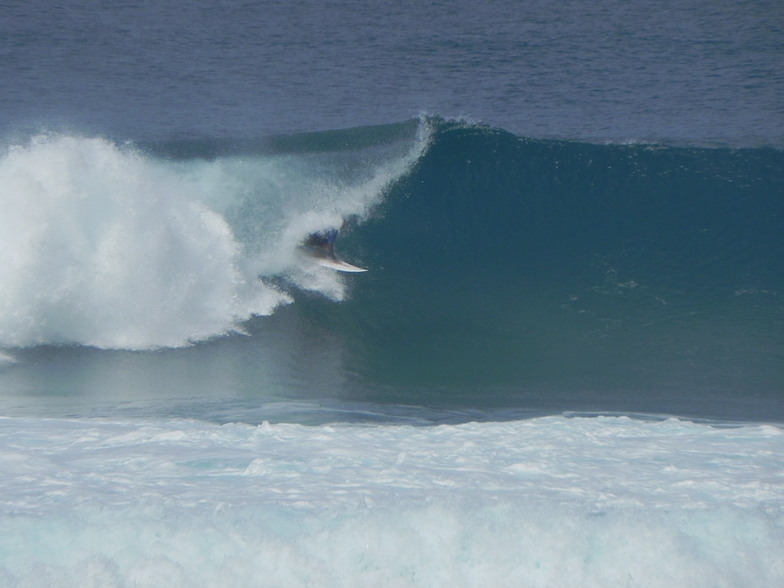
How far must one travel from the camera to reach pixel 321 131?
1427 centimetres

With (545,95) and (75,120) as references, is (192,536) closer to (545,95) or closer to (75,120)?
(545,95)

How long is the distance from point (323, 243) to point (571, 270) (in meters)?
3.10

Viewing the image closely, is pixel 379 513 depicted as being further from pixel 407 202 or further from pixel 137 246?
pixel 407 202

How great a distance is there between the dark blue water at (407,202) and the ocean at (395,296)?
0.17 feet

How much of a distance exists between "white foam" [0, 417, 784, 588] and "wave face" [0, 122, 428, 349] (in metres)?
3.23

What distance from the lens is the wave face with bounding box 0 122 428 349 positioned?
8250mm

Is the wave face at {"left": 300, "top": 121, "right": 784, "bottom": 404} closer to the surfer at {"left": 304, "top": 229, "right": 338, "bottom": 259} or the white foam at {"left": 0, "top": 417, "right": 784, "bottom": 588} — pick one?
the surfer at {"left": 304, "top": 229, "right": 338, "bottom": 259}

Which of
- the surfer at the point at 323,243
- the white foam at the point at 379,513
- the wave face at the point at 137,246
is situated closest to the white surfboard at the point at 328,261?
the surfer at the point at 323,243

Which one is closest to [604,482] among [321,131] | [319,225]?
[319,225]

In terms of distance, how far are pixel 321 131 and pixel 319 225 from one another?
3521 millimetres

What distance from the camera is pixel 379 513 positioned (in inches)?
163

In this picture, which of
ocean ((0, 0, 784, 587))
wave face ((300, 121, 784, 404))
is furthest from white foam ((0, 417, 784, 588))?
wave face ((300, 121, 784, 404))

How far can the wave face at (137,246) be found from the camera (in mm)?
8250

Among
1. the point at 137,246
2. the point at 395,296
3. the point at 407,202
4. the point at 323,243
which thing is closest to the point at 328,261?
the point at 323,243
